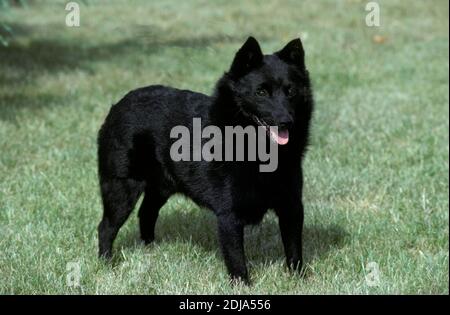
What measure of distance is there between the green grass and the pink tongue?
907 mm

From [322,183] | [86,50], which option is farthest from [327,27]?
[322,183]

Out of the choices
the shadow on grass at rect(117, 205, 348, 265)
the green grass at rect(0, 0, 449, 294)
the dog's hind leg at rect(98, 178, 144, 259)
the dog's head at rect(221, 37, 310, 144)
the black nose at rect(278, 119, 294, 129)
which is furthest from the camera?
the shadow on grass at rect(117, 205, 348, 265)

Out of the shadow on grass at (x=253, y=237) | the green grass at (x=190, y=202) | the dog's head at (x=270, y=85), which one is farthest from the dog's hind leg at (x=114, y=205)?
the dog's head at (x=270, y=85)

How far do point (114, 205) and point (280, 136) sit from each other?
1.29m

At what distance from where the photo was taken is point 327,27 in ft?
52.3

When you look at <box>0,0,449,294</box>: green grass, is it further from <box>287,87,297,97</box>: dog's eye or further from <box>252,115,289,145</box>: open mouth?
<box>287,87,297,97</box>: dog's eye

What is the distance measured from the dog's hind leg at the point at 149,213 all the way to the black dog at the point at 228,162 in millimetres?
281

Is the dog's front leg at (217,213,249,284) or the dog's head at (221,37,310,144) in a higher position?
the dog's head at (221,37,310,144)

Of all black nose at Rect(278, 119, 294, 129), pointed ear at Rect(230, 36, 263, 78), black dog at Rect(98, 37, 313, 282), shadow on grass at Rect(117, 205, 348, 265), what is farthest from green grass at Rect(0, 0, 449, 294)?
pointed ear at Rect(230, 36, 263, 78)

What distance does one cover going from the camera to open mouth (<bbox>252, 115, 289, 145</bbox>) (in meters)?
4.24

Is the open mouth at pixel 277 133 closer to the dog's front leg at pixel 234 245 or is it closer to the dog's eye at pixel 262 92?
the dog's eye at pixel 262 92

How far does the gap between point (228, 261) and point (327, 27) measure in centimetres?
1224

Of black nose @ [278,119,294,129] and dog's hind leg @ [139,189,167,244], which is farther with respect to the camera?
dog's hind leg @ [139,189,167,244]
